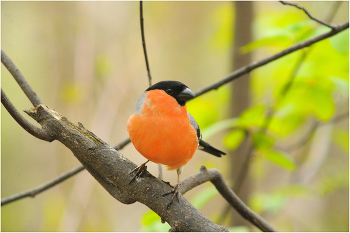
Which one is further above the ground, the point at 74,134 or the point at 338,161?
the point at 74,134

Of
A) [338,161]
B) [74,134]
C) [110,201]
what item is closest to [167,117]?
[74,134]

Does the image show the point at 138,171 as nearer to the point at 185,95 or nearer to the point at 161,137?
the point at 161,137

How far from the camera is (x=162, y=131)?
1.39 meters

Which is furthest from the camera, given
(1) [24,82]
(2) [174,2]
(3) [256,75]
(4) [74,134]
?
(2) [174,2]

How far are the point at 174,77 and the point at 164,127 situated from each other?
1943mm

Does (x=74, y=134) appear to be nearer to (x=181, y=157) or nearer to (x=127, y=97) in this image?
(x=181, y=157)

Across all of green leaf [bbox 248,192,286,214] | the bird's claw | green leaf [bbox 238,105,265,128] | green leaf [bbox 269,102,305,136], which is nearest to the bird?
the bird's claw

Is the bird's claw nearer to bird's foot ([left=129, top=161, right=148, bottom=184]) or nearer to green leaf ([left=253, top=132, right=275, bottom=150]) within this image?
bird's foot ([left=129, top=161, right=148, bottom=184])

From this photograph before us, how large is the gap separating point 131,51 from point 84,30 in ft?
1.72

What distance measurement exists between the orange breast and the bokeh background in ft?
1.29

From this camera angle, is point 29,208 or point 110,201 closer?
point 29,208

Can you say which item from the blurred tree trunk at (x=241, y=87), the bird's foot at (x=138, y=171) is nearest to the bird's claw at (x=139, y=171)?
the bird's foot at (x=138, y=171)

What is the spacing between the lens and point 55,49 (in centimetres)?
265

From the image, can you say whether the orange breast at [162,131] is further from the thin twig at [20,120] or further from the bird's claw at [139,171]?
the thin twig at [20,120]
